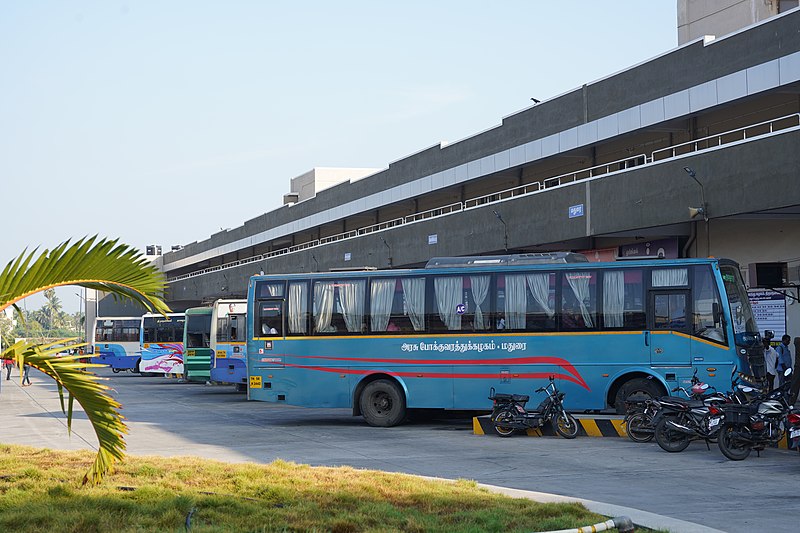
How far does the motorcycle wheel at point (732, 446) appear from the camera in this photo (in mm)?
15539

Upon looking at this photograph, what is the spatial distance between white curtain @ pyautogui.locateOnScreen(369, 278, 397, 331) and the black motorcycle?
7.94m

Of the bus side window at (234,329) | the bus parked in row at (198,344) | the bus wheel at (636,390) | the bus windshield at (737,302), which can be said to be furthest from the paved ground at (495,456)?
the bus parked in row at (198,344)

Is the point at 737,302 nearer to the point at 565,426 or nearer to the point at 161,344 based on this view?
the point at 565,426

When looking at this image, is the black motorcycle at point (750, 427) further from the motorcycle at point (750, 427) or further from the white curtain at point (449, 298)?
the white curtain at point (449, 298)

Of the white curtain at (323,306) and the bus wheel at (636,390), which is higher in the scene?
the white curtain at (323,306)

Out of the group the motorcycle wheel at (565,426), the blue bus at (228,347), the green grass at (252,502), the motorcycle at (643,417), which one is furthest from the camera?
the blue bus at (228,347)

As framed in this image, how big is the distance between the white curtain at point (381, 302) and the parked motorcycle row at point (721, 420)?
225 inches

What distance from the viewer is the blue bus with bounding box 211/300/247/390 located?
110 feet

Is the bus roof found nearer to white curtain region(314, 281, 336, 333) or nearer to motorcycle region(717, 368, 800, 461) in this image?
white curtain region(314, 281, 336, 333)

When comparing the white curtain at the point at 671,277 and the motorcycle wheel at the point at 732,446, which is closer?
the motorcycle wheel at the point at 732,446

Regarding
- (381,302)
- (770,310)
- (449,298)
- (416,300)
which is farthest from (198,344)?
(770,310)

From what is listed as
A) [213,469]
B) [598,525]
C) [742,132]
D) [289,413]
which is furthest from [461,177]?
[598,525]

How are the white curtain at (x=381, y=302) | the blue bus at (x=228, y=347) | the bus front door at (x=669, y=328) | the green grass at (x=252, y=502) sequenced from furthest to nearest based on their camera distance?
the blue bus at (x=228, y=347) → the white curtain at (x=381, y=302) → the bus front door at (x=669, y=328) → the green grass at (x=252, y=502)

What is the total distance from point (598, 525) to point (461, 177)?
35296 mm
